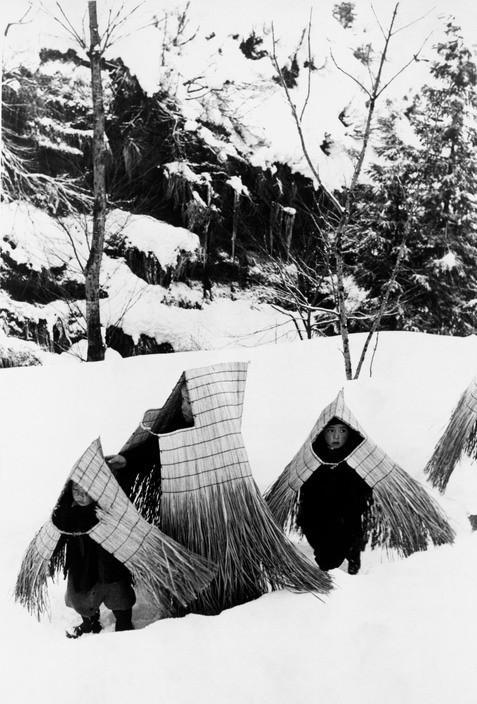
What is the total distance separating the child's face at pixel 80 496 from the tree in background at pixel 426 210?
1446 mm

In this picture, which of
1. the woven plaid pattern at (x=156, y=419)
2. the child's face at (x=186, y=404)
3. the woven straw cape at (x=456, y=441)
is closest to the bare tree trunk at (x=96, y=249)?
the woven plaid pattern at (x=156, y=419)

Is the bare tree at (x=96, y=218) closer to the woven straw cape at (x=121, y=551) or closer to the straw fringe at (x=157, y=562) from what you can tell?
the woven straw cape at (x=121, y=551)

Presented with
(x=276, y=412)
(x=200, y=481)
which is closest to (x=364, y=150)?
(x=276, y=412)

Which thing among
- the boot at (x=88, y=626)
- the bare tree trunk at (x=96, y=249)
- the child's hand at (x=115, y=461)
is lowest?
the boot at (x=88, y=626)

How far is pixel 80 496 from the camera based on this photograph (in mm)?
Result: 1629

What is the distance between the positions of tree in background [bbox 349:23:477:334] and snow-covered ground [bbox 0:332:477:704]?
0.64 feet

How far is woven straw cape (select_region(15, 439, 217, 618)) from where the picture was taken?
1.62 meters

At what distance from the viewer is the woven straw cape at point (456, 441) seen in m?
2.04

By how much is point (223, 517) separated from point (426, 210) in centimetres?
153

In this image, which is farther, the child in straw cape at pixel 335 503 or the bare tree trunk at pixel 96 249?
the bare tree trunk at pixel 96 249

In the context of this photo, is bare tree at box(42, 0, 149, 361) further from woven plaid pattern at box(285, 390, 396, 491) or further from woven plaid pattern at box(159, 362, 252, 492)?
woven plaid pattern at box(285, 390, 396, 491)

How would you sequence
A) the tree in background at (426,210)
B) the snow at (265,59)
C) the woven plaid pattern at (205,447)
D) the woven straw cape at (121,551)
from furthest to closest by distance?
1. the tree in background at (426,210)
2. the snow at (265,59)
3. the woven plaid pattern at (205,447)
4. the woven straw cape at (121,551)

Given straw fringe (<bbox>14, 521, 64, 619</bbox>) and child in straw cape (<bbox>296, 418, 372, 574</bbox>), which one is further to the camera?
child in straw cape (<bbox>296, 418, 372, 574</bbox>)

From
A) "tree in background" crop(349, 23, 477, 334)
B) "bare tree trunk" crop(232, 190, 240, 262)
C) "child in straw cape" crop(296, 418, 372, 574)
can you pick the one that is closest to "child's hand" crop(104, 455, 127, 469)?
"child in straw cape" crop(296, 418, 372, 574)
